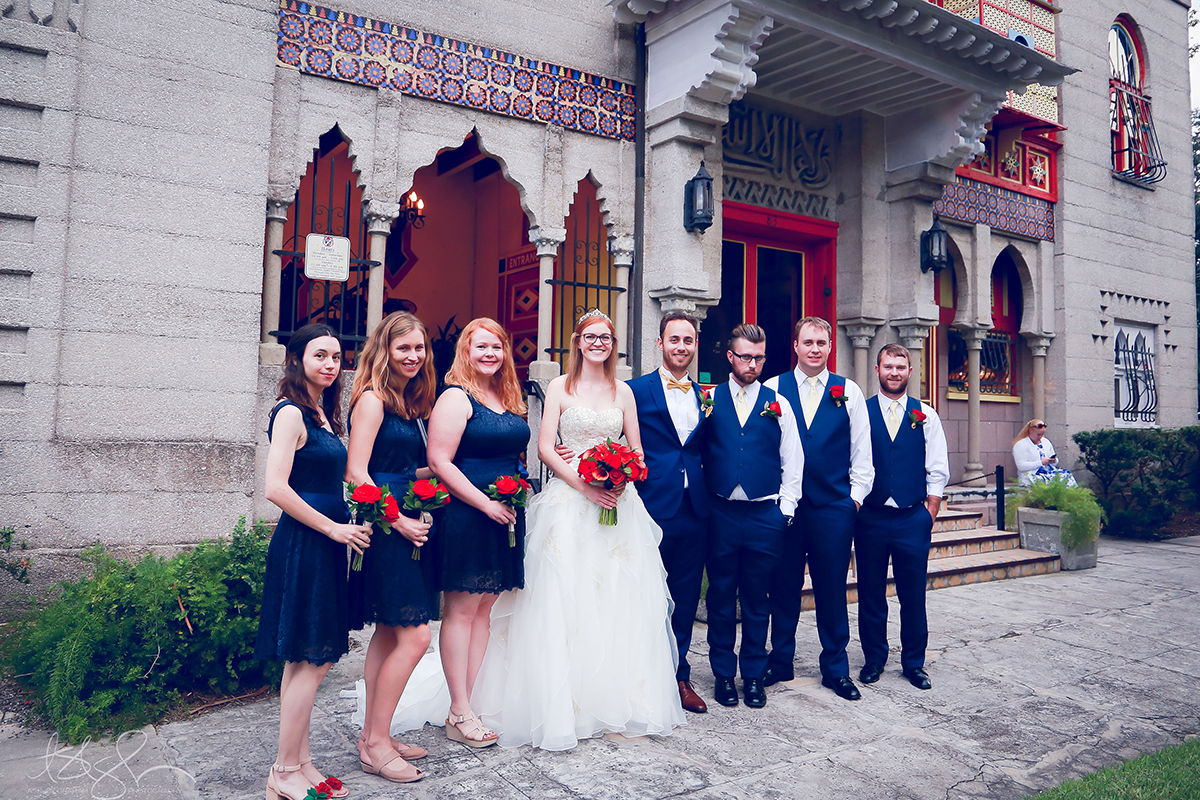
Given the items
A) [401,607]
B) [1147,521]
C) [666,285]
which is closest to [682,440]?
[401,607]

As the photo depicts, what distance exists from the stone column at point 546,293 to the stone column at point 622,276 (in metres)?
0.58

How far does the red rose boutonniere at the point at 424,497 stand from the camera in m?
3.28

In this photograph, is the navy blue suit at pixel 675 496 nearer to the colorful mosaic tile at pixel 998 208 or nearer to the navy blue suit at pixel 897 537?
the navy blue suit at pixel 897 537

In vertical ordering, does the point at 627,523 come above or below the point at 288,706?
above

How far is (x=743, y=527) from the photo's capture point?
4379mm

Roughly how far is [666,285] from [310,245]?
10.7 feet

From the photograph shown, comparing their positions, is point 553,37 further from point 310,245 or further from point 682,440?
point 682,440

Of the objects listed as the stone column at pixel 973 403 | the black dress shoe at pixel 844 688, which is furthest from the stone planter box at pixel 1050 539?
the black dress shoe at pixel 844 688

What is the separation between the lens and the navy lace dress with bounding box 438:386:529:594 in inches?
143

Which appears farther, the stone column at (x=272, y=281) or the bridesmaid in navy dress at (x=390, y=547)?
the stone column at (x=272, y=281)

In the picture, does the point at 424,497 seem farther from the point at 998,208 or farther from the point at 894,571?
the point at 998,208

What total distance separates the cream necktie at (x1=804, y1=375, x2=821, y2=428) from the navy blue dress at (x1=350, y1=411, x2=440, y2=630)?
233 centimetres

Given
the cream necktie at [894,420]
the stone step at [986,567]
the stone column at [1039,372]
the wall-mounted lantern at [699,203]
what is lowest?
the stone step at [986,567]

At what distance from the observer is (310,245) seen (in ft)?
21.0
